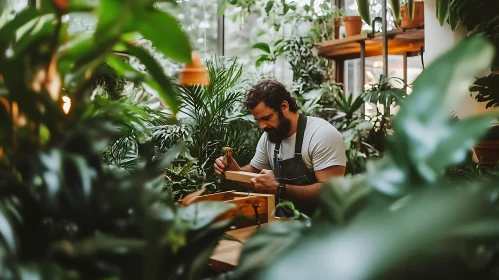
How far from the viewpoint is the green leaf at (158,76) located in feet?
2.45

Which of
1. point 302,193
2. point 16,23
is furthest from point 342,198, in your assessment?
point 302,193

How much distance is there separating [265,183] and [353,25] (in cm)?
266

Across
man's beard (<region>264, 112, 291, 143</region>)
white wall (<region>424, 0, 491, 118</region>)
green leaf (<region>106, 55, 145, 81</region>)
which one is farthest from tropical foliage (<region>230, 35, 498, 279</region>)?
white wall (<region>424, 0, 491, 118</region>)

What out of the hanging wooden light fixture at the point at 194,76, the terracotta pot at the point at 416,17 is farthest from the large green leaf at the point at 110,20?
the terracotta pot at the point at 416,17

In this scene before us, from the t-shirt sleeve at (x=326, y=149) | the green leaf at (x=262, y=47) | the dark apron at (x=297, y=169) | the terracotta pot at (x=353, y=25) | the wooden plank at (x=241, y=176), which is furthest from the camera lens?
the green leaf at (x=262, y=47)

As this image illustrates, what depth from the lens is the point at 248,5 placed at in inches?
236

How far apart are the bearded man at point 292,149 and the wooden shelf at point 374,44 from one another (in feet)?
5.28

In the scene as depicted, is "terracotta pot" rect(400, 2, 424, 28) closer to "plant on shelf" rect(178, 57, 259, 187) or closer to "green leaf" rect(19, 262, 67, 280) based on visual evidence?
"plant on shelf" rect(178, 57, 259, 187)

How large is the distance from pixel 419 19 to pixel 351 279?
4.47 m

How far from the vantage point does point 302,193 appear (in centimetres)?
325

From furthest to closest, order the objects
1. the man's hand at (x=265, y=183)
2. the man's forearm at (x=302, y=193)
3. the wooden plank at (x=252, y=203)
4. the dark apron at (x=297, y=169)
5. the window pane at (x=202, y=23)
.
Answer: the window pane at (x=202, y=23) → the dark apron at (x=297, y=169) → the man's forearm at (x=302, y=193) → the man's hand at (x=265, y=183) → the wooden plank at (x=252, y=203)

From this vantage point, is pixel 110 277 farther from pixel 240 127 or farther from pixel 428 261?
pixel 240 127

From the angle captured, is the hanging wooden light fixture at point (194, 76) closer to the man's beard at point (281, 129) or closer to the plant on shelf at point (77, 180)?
the man's beard at point (281, 129)

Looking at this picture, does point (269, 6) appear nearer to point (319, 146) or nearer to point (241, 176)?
point (319, 146)
